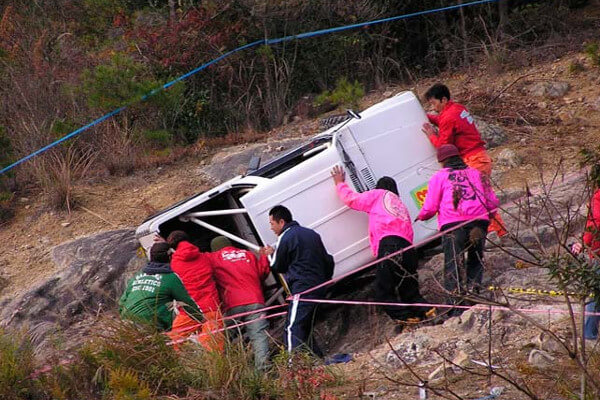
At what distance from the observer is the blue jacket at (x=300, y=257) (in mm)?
8586

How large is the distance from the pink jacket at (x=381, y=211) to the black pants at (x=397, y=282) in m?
0.08

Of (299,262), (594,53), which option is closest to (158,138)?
(299,262)

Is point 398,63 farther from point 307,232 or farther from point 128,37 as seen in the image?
point 307,232

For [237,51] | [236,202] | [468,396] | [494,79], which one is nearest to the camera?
[468,396]

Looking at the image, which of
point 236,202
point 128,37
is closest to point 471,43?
point 128,37

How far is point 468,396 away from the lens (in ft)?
20.0

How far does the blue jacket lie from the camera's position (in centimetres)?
859

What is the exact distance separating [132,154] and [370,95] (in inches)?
175

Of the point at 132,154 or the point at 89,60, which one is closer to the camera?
the point at 132,154

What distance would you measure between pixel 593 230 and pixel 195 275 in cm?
432

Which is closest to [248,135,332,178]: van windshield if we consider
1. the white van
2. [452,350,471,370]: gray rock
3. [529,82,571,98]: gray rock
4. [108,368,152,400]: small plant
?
the white van

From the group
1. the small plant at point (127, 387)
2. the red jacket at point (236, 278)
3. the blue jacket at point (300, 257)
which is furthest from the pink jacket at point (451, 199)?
the small plant at point (127, 387)

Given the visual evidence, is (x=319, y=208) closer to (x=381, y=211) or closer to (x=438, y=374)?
(x=381, y=211)

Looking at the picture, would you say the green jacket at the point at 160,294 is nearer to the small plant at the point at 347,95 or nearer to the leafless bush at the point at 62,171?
→ the leafless bush at the point at 62,171
